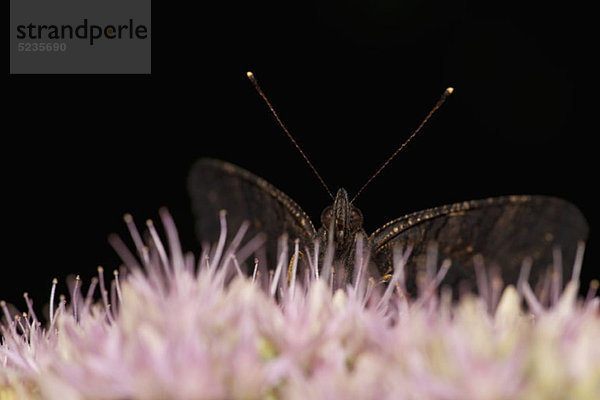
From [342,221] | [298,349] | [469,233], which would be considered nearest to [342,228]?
[342,221]

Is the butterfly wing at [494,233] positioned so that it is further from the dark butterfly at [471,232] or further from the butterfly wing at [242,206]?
the butterfly wing at [242,206]

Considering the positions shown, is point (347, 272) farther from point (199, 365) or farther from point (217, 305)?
point (199, 365)

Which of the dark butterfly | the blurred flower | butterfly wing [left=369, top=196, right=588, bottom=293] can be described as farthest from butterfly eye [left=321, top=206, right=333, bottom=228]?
the blurred flower

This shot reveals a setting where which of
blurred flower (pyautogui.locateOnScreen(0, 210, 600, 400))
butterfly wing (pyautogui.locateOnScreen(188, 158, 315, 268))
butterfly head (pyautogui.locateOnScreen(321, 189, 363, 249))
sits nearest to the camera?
blurred flower (pyautogui.locateOnScreen(0, 210, 600, 400))

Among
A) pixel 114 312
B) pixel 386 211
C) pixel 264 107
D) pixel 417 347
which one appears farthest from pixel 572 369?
pixel 264 107

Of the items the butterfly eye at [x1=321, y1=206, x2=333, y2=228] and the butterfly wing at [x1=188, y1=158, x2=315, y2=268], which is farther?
the butterfly wing at [x1=188, y1=158, x2=315, y2=268]

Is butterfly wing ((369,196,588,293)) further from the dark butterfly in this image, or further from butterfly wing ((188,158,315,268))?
butterfly wing ((188,158,315,268))

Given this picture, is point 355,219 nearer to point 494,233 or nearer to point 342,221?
point 342,221

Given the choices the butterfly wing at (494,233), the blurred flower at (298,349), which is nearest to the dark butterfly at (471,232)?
the butterfly wing at (494,233)
